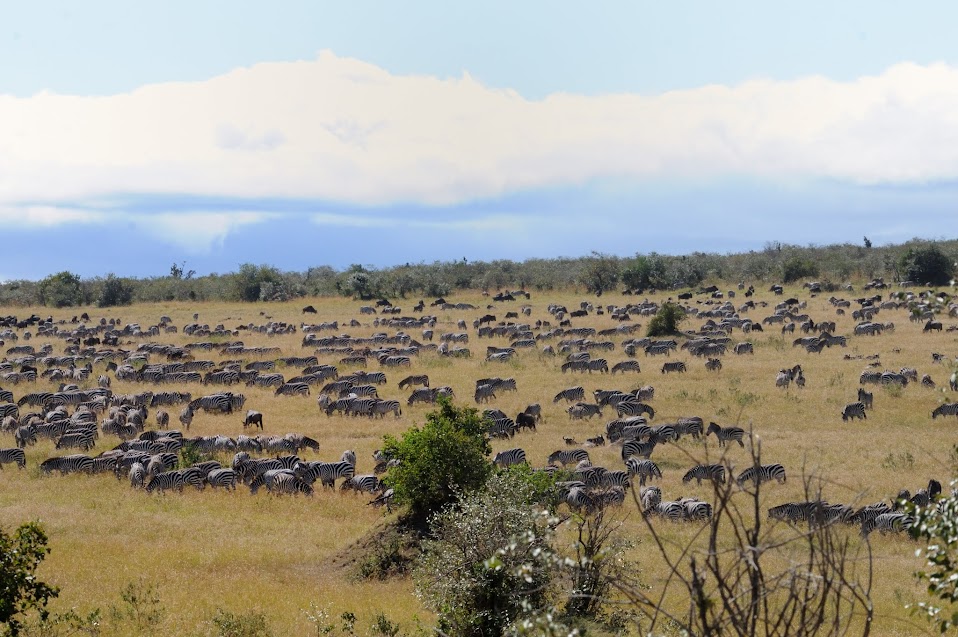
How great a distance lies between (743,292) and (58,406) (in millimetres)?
57604

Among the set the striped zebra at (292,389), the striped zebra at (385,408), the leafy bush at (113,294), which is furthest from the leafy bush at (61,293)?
the striped zebra at (385,408)

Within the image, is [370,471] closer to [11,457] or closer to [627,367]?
[11,457]

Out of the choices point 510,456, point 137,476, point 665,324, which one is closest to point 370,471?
point 510,456

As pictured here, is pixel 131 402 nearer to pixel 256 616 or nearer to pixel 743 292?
pixel 256 616

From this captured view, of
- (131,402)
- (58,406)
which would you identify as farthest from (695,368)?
(58,406)

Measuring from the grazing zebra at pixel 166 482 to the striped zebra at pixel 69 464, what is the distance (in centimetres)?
277

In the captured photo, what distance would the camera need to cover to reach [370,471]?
2417 cm

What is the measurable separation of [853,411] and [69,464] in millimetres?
23618

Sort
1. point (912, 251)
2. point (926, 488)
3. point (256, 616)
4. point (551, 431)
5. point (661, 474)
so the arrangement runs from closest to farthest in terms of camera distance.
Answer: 1. point (256, 616)
2. point (926, 488)
3. point (661, 474)
4. point (551, 431)
5. point (912, 251)

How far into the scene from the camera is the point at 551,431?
28.5 m

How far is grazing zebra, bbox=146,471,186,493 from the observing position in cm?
2273

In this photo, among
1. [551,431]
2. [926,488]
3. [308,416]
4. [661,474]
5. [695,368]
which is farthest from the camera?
[695,368]

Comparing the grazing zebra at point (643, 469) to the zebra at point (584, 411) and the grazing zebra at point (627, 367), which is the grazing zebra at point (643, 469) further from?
the grazing zebra at point (627, 367)

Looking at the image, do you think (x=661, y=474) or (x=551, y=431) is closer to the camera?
(x=661, y=474)
